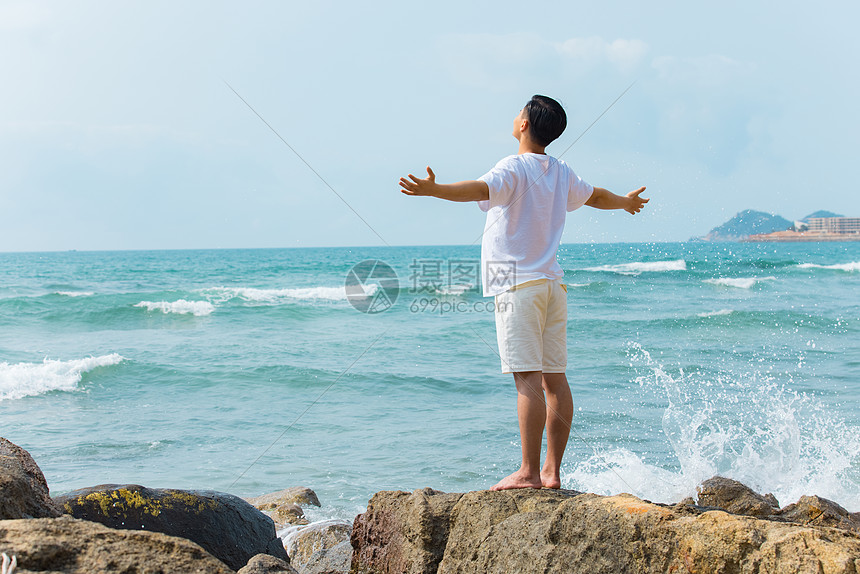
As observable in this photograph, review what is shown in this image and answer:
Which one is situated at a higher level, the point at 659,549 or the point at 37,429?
the point at 659,549

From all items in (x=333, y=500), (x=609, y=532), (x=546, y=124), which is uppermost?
(x=546, y=124)

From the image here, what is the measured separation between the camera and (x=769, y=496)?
15.2 feet

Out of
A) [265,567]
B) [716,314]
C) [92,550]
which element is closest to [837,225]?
[716,314]

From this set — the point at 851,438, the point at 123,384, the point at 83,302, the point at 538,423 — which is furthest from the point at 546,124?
the point at 83,302

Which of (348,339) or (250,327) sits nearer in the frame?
(348,339)

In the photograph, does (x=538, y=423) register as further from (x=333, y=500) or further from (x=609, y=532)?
(x=333, y=500)

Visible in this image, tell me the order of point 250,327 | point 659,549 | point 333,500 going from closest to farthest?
point 659,549 → point 333,500 → point 250,327

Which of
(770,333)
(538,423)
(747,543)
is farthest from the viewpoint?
(770,333)

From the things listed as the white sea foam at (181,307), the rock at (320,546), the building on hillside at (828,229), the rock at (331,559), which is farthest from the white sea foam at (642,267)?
the building on hillside at (828,229)

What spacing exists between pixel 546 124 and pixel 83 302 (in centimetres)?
1838

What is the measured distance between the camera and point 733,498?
14.1ft

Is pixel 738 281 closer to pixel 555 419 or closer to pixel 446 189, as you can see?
pixel 555 419

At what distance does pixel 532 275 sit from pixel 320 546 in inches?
89.1

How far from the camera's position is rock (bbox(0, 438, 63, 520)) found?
193 cm
